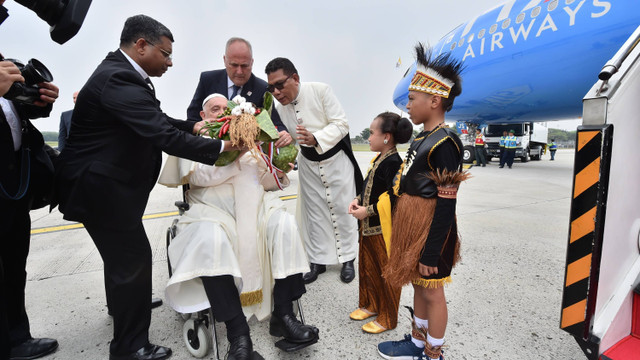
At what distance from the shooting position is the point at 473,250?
3609mm

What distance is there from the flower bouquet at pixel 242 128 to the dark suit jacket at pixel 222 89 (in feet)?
2.05

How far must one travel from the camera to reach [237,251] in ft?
6.47

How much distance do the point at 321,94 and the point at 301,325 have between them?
2031 millimetres

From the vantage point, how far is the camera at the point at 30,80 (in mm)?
1704

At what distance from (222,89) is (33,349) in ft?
7.31

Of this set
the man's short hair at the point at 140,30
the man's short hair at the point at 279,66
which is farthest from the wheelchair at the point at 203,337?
Answer: the man's short hair at the point at 279,66

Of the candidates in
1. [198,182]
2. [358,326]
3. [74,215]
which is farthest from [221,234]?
[358,326]

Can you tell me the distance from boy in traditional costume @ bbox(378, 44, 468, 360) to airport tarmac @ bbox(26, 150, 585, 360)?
1.58ft

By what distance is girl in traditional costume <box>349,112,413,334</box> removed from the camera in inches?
84.1

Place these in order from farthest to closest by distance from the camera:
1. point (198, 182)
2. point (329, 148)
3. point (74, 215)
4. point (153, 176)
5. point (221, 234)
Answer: point (329, 148)
point (198, 182)
point (153, 176)
point (221, 234)
point (74, 215)

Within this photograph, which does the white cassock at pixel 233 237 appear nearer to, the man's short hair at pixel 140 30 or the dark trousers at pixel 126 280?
the dark trousers at pixel 126 280

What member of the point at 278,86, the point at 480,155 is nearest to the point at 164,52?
the point at 278,86

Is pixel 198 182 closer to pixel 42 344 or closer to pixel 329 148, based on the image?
pixel 329 148

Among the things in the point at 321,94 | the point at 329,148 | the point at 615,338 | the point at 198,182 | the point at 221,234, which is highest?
the point at 321,94
